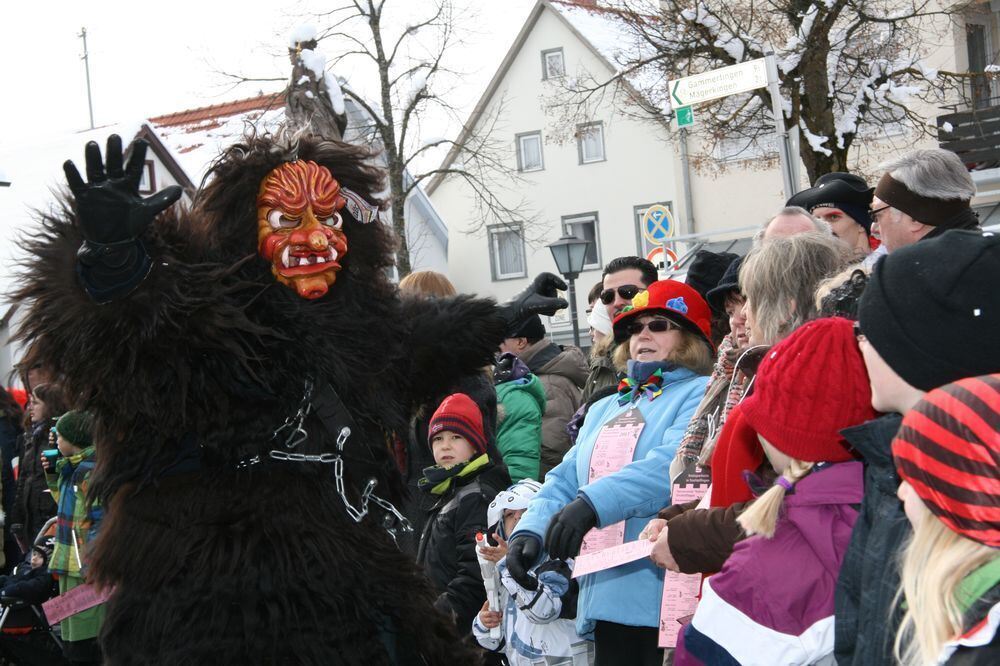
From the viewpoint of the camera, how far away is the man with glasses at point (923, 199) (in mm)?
4133

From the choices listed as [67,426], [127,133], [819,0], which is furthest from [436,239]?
A: [67,426]

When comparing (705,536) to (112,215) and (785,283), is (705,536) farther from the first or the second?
(112,215)

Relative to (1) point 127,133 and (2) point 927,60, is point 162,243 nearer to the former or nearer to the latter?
→ (2) point 927,60

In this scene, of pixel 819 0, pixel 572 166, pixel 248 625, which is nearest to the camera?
pixel 248 625

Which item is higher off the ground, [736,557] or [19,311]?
[19,311]

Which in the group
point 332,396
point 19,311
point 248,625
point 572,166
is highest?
point 572,166

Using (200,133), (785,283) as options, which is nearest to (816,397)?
(785,283)

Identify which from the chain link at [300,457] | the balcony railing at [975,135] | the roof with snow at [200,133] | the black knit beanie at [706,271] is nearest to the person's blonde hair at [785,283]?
the chain link at [300,457]

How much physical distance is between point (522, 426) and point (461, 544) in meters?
0.88

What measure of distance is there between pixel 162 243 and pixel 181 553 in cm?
88

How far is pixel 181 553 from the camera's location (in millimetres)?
3023

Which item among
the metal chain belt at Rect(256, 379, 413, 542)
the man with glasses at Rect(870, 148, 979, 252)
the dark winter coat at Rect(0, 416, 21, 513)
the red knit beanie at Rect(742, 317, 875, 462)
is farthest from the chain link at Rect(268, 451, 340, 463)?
the dark winter coat at Rect(0, 416, 21, 513)

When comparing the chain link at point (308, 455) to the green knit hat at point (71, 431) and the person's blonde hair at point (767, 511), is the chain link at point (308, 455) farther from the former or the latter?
the green knit hat at point (71, 431)

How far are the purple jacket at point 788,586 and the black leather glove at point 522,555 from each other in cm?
114
